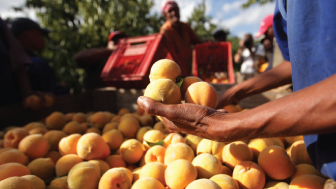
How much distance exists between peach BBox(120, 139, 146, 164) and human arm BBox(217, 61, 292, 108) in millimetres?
795

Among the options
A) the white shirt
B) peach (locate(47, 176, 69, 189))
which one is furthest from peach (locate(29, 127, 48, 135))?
the white shirt

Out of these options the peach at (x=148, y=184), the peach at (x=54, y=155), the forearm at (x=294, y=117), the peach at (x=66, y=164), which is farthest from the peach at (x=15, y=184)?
the forearm at (x=294, y=117)

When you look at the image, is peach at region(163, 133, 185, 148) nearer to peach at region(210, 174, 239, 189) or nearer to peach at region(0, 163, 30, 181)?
peach at region(210, 174, 239, 189)

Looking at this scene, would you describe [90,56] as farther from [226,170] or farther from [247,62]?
[247,62]

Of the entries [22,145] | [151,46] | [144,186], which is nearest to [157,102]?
[144,186]

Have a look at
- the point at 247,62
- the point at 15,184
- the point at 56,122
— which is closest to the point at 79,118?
the point at 56,122

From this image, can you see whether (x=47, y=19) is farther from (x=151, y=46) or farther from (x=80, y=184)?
(x=80, y=184)

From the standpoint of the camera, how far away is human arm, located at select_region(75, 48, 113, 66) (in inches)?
166

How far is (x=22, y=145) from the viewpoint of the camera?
5.95 feet

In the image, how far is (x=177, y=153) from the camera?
151 centimetres

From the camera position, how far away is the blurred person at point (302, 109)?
73 cm

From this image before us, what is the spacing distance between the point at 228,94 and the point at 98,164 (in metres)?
1.23

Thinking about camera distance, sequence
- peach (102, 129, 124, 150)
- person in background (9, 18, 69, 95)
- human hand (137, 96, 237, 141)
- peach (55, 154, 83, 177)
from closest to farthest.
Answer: human hand (137, 96, 237, 141) → peach (55, 154, 83, 177) → peach (102, 129, 124, 150) → person in background (9, 18, 69, 95)

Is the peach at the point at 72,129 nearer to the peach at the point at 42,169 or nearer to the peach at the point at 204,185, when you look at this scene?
the peach at the point at 42,169
